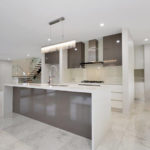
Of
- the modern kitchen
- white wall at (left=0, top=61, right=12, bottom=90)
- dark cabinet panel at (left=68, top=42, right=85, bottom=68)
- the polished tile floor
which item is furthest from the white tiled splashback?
white wall at (left=0, top=61, right=12, bottom=90)

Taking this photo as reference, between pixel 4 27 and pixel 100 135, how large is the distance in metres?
4.11

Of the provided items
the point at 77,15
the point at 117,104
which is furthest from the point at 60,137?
the point at 77,15

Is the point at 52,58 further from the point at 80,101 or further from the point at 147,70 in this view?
the point at 147,70

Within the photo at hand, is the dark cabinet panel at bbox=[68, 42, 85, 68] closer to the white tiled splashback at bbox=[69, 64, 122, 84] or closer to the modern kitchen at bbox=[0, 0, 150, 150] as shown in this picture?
the modern kitchen at bbox=[0, 0, 150, 150]

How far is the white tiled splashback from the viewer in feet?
14.4

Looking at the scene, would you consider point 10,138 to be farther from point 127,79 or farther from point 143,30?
point 143,30

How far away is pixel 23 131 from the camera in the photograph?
225cm

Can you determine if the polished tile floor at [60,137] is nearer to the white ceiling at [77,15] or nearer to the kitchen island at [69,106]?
the kitchen island at [69,106]

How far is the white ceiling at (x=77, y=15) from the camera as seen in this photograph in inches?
91.5

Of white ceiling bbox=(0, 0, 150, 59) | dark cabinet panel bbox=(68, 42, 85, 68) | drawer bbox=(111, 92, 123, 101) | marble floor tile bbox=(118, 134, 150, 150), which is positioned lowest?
marble floor tile bbox=(118, 134, 150, 150)

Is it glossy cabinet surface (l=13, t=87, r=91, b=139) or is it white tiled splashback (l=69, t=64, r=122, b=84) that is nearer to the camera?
glossy cabinet surface (l=13, t=87, r=91, b=139)

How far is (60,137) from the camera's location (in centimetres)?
204

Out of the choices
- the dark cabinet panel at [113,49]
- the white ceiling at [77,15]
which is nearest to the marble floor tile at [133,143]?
the dark cabinet panel at [113,49]

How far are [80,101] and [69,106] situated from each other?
32cm
